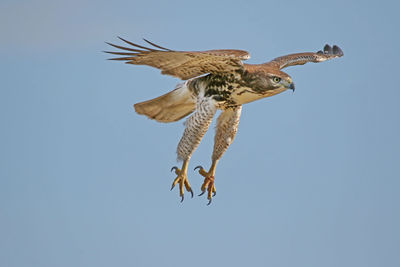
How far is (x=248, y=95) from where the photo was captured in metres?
12.3

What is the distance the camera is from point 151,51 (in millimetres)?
11406

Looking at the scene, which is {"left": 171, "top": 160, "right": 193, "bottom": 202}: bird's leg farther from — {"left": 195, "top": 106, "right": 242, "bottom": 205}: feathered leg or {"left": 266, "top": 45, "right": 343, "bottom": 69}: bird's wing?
{"left": 266, "top": 45, "right": 343, "bottom": 69}: bird's wing

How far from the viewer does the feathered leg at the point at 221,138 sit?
13.1 metres

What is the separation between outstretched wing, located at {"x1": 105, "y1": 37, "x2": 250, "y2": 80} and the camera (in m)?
11.5

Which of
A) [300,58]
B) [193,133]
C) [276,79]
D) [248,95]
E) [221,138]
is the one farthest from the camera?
[300,58]

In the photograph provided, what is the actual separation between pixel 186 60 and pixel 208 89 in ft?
2.81

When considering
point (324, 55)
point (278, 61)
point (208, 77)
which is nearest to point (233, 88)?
point (208, 77)

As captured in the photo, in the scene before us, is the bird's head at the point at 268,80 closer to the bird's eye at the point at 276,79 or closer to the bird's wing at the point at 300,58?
the bird's eye at the point at 276,79

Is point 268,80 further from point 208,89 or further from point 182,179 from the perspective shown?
point 182,179

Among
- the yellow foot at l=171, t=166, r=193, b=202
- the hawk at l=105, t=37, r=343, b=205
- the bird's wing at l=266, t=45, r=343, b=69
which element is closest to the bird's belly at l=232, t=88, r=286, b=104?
the hawk at l=105, t=37, r=343, b=205

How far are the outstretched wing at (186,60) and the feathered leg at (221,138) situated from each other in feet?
3.02

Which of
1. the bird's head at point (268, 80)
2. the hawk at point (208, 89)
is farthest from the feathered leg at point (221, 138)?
the bird's head at point (268, 80)

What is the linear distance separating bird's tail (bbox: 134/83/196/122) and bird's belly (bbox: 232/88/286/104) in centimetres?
85

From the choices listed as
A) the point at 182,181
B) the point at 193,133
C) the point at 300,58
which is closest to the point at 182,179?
the point at 182,181
